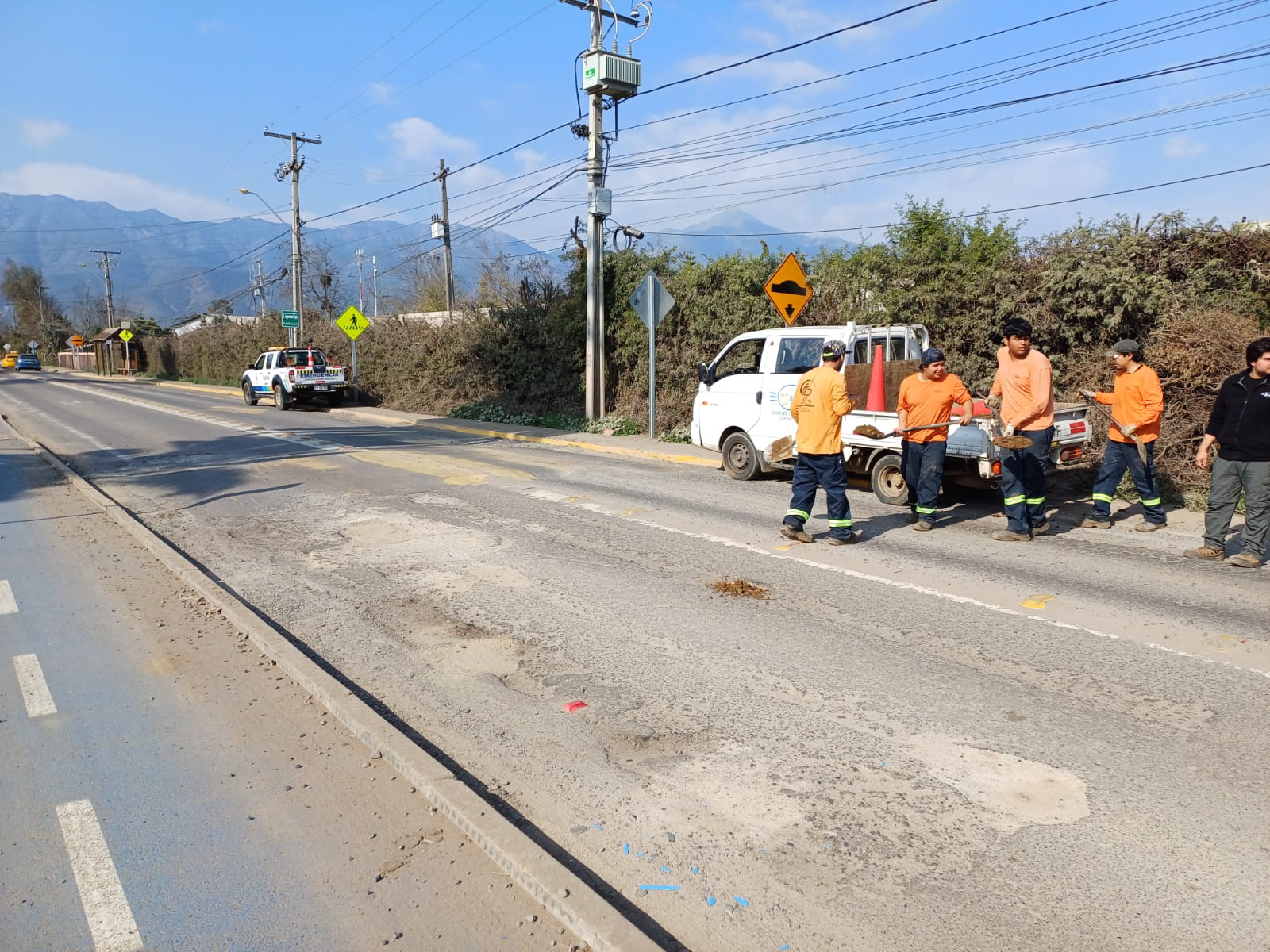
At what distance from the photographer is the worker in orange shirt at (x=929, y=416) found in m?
8.30

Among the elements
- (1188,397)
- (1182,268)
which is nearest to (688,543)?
(1188,397)

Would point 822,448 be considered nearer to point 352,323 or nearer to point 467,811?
point 467,811

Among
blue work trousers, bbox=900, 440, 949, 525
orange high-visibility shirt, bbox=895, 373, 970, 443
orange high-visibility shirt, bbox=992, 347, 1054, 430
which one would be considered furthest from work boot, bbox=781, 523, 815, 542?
orange high-visibility shirt, bbox=992, 347, 1054, 430

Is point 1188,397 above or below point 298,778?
above

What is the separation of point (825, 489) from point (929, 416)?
1.44 m

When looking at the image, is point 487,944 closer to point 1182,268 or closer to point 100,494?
point 100,494

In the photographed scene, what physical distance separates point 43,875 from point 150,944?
0.70 m

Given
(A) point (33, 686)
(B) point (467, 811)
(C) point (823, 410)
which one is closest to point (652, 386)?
(C) point (823, 410)

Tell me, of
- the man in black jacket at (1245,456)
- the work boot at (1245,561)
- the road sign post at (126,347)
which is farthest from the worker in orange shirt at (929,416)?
the road sign post at (126,347)

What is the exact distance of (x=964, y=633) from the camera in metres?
5.48

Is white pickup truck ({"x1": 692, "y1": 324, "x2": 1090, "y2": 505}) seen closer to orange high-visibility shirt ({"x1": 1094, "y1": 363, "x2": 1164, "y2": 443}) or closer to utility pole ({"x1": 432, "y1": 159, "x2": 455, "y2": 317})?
orange high-visibility shirt ({"x1": 1094, "y1": 363, "x2": 1164, "y2": 443})

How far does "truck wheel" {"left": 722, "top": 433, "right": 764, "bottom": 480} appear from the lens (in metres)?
11.7

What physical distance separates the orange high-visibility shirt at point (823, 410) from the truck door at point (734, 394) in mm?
3454

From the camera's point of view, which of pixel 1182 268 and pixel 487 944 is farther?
pixel 1182 268
